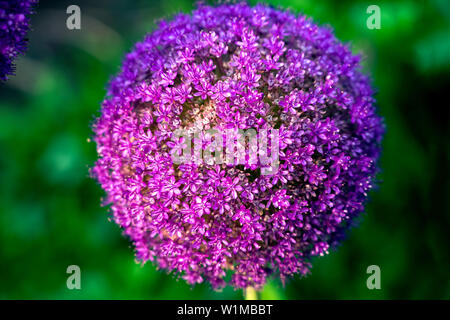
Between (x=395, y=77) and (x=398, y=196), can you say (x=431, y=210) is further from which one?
(x=395, y=77)

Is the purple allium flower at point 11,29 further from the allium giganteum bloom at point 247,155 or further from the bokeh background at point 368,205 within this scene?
the bokeh background at point 368,205

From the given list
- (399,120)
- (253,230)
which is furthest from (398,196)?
Result: (253,230)

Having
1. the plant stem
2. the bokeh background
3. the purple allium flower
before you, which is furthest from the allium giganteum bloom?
the bokeh background

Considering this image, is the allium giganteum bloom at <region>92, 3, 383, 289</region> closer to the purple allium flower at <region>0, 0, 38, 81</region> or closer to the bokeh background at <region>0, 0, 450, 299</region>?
the purple allium flower at <region>0, 0, 38, 81</region>

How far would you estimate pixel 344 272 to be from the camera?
450 cm

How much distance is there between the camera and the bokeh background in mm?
4422

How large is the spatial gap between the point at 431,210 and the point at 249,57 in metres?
3.21

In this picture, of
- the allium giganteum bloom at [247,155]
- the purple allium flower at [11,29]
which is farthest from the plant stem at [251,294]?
the purple allium flower at [11,29]

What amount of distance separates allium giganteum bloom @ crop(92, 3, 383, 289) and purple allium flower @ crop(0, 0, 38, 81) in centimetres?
65

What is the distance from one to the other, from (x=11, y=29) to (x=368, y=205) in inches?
152

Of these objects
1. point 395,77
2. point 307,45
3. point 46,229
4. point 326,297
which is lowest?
point 326,297

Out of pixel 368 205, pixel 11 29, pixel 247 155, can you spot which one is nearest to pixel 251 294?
pixel 247 155

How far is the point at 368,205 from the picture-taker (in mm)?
4695

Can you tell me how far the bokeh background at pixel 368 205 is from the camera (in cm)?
442
